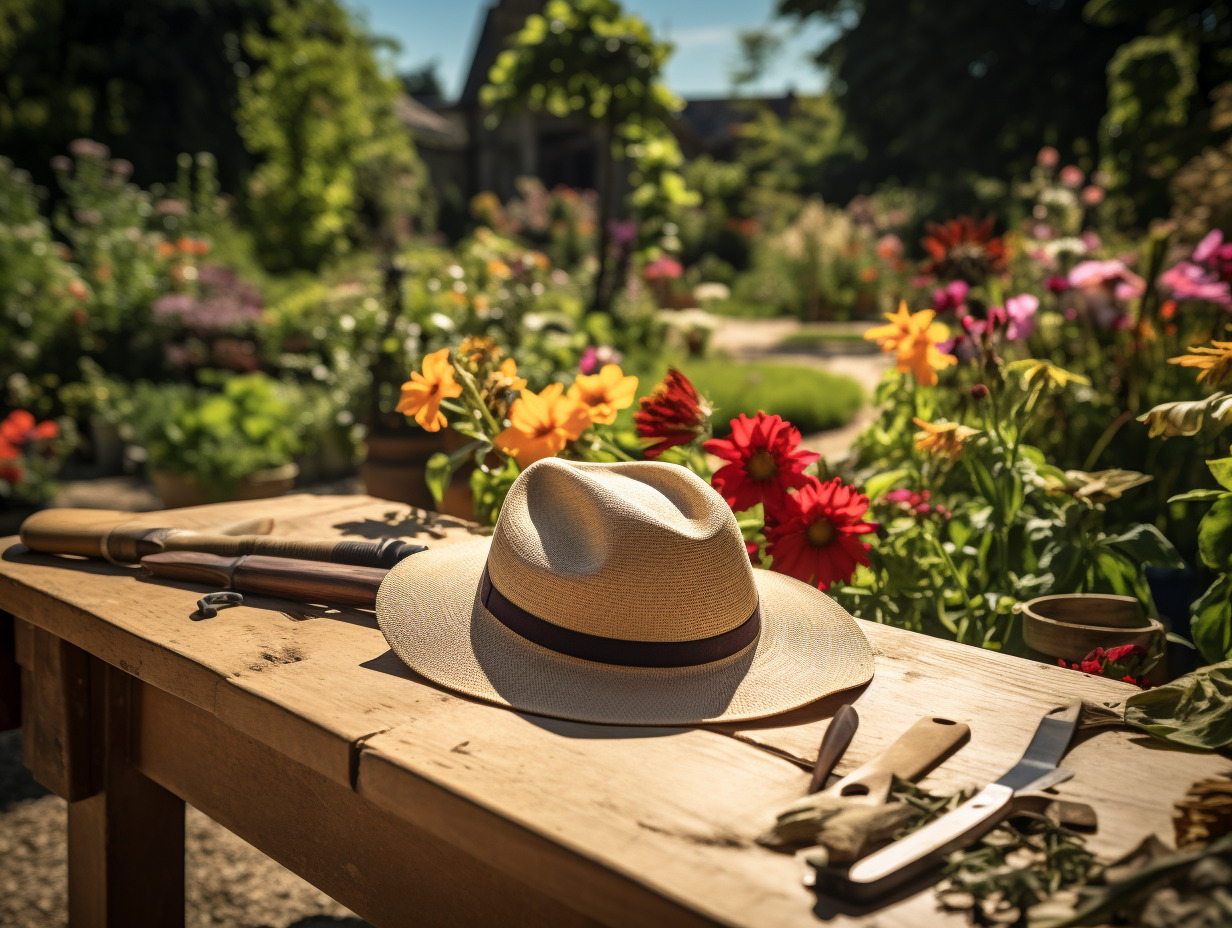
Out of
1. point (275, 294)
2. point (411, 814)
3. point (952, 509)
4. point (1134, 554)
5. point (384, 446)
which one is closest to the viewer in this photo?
point (411, 814)

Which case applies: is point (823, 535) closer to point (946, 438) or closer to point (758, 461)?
point (758, 461)

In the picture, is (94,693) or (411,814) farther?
(94,693)

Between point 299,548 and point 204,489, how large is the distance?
3.31 metres

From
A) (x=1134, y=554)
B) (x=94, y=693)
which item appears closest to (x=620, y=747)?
(x=94, y=693)

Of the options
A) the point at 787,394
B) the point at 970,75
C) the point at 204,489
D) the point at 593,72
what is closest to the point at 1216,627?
the point at 204,489

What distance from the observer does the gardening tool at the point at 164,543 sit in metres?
1.29

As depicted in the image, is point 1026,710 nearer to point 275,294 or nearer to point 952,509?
point 952,509

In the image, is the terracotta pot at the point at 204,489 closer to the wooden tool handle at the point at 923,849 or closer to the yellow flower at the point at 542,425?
the yellow flower at the point at 542,425

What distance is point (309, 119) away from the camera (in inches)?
371

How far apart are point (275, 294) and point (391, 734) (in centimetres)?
752

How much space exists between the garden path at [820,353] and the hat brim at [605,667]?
360 centimetres

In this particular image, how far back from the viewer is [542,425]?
152 centimetres

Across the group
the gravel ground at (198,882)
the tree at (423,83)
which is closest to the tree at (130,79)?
the gravel ground at (198,882)

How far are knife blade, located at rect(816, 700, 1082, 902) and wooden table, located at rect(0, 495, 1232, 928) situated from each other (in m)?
0.02
